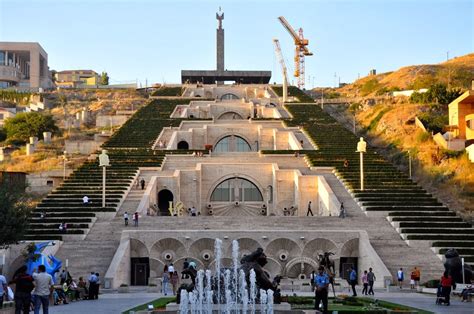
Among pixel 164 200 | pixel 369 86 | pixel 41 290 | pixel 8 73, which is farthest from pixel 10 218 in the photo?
pixel 8 73

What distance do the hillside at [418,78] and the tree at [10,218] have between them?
73.5 metres

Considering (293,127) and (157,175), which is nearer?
(157,175)

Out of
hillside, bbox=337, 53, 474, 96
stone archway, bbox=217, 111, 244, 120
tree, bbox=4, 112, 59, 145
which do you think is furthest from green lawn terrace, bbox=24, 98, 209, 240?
hillside, bbox=337, 53, 474, 96

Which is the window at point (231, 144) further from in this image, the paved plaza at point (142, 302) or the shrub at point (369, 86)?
the paved plaza at point (142, 302)

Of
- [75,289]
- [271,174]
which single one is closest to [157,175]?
[271,174]

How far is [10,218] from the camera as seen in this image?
30.3 meters

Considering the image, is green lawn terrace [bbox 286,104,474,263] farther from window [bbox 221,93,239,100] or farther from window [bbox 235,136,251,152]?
window [bbox 221,93,239,100]

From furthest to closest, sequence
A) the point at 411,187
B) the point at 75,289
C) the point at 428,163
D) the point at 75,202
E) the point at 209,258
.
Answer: the point at 428,163, the point at 411,187, the point at 75,202, the point at 209,258, the point at 75,289

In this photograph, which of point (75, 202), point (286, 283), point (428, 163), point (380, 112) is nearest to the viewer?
point (286, 283)

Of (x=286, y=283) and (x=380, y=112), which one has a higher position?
(x=380, y=112)

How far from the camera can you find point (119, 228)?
4078 cm

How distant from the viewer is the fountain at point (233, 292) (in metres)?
21.2

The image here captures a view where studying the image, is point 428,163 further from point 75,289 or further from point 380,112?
point 75,289

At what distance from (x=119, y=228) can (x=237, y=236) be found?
6438mm
